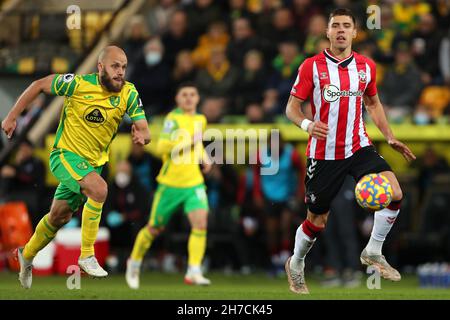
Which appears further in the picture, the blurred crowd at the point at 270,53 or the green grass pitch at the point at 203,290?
the blurred crowd at the point at 270,53

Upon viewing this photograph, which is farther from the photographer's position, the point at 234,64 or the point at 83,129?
the point at 234,64

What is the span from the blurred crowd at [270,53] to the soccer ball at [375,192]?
693cm

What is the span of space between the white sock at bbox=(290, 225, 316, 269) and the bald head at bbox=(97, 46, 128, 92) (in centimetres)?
221

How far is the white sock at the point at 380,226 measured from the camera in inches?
465

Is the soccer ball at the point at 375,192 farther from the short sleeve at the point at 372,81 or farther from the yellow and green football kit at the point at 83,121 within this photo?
the yellow and green football kit at the point at 83,121

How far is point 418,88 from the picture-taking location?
60.9 feet

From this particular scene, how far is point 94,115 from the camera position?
38.9 ft

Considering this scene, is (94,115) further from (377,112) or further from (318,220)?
(377,112)

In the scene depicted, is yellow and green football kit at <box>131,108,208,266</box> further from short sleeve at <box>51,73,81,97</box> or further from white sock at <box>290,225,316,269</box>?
short sleeve at <box>51,73,81,97</box>

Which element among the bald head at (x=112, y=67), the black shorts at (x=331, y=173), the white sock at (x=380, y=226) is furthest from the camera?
the white sock at (x=380, y=226)

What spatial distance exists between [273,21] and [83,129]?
9364 millimetres
